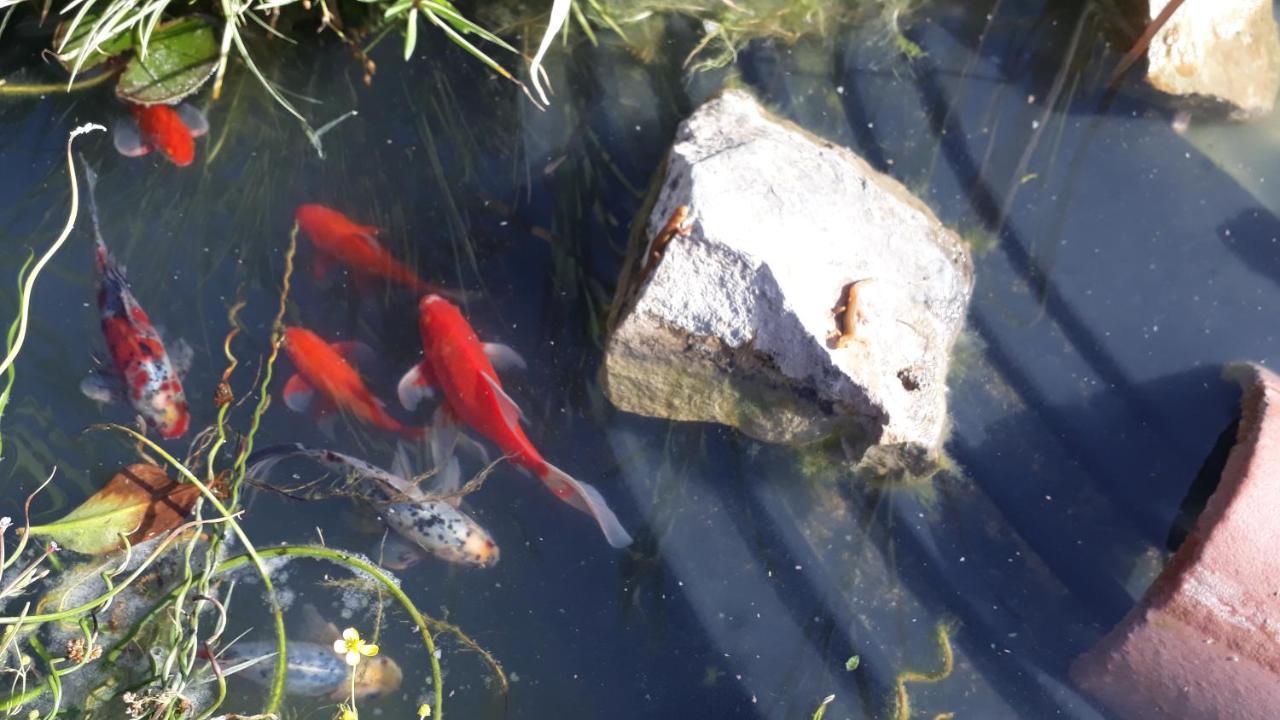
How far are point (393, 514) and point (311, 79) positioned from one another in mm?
1754

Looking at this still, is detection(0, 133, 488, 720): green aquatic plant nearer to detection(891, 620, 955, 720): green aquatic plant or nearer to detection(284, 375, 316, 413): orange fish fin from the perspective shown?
detection(284, 375, 316, 413): orange fish fin

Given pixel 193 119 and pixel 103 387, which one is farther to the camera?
pixel 193 119

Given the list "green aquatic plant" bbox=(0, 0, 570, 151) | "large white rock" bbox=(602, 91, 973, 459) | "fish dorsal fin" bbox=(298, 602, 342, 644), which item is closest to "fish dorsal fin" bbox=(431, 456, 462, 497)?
"fish dorsal fin" bbox=(298, 602, 342, 644)

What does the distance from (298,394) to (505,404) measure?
791 mm

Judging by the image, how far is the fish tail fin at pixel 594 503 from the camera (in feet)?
10.9

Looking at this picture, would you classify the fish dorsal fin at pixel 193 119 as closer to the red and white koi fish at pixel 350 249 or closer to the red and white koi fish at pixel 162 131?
the red and white koi fish at pixel 162 131

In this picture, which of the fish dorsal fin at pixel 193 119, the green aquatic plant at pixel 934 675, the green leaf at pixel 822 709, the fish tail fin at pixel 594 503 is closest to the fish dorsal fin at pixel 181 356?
the fish dorsal fin at pixel 193 119

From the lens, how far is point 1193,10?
3375mm

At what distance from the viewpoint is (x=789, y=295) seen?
2.68 meters

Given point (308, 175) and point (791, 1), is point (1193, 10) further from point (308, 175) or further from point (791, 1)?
point (308, 175)

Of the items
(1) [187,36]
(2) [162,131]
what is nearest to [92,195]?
(2) [162,131]

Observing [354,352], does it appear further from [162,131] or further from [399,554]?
[162,131]

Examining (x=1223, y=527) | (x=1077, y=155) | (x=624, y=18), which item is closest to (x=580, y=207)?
(x=624, y=18)

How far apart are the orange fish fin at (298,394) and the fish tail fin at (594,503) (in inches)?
36.8
